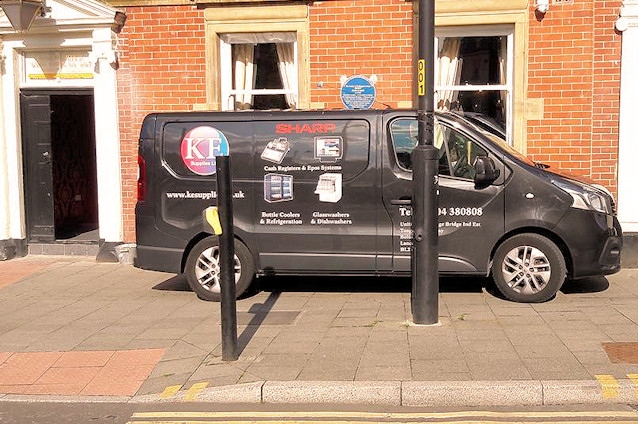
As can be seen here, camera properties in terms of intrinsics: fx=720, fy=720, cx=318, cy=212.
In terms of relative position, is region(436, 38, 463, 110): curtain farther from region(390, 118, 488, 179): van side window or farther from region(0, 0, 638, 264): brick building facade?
region(390, 118, 488, 179): van side window

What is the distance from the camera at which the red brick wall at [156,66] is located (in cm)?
1128

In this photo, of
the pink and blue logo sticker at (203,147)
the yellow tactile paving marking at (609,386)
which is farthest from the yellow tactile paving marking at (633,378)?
the pink and blue logo sticker at (203,147)

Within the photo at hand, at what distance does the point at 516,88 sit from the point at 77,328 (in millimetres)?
6907

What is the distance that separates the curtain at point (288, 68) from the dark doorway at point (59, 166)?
3216 mm

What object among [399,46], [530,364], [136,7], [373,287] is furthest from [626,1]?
[136,7]

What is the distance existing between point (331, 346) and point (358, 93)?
5236 mm

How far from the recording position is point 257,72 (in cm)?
1172

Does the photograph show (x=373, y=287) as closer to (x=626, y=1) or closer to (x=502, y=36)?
(x=502, y=36)

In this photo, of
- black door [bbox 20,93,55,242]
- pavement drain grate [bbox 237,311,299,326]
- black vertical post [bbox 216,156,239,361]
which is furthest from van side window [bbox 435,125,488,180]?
black door [bbox 20,93,55,242]

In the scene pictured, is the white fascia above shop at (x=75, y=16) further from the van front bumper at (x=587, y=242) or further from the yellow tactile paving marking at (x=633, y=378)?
the yellow tactile paving marking at (x=633, y=378)

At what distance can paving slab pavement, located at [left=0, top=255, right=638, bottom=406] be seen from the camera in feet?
17.6

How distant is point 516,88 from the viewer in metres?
10.5

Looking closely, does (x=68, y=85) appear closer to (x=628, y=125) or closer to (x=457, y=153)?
(x=457, y=153)

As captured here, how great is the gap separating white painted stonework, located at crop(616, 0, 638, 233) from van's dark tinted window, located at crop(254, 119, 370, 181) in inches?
170
